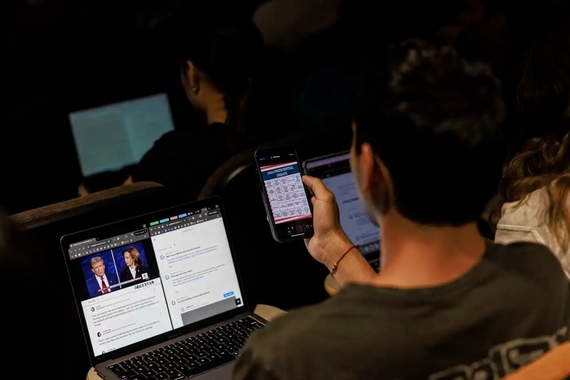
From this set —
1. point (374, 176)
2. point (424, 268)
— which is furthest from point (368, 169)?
point (424, 268)

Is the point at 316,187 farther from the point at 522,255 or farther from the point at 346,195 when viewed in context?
the point at 522,255

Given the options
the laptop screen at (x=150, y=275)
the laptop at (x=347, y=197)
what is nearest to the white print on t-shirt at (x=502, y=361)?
the laptop screen at (x=150, y=275)

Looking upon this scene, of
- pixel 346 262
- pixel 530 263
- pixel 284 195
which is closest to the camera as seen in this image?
pixel 530 263

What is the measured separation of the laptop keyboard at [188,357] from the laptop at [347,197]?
46cm

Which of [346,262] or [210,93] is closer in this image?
[346,262]

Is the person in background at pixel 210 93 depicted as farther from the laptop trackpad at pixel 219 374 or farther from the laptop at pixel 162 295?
the laptop trackpad at pixel 219 374

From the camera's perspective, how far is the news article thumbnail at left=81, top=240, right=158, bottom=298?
1.65 metres

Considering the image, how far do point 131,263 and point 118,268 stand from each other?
0.03 m

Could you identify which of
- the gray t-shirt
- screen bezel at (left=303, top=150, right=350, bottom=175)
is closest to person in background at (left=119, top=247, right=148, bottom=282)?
screen bezel at (left=303, top=150, right=350, bottom=175)

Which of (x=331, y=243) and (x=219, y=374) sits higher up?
(x=331, y=243)

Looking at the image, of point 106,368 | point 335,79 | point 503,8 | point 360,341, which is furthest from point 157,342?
point 503,8

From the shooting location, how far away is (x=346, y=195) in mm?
2121

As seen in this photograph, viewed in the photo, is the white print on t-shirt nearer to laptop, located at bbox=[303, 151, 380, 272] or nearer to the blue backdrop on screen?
the blue backdrop on screen

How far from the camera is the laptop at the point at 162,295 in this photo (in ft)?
5.38
